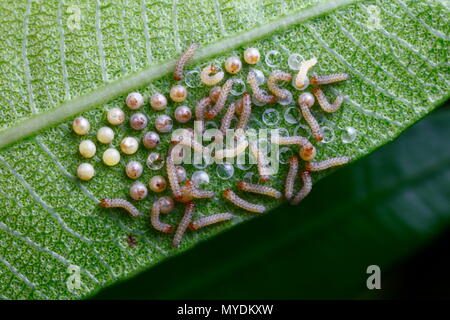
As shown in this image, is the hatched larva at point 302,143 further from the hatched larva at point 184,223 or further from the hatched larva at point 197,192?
the hatched larva at point 184,223

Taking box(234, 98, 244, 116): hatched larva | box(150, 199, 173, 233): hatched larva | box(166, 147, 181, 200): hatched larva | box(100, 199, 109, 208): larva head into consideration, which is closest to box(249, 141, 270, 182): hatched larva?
box(234, 98, 244, 116): hatched larva

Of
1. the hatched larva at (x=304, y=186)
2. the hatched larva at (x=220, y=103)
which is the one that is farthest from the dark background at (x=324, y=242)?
the hatched larva at (x=220, y=103)

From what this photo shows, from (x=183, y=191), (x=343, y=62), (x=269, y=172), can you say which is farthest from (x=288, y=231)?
(x=343, y=62)

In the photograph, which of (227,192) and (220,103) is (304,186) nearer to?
(227,192)

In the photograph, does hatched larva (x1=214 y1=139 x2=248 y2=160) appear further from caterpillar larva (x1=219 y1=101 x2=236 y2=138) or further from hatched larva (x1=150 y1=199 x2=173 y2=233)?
hatched larva (x1=150 y1=199 x2=173 y2=233)

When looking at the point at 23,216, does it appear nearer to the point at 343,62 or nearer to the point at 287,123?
the point at 287,123

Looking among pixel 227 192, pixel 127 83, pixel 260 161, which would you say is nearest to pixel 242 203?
pixel 227 192
